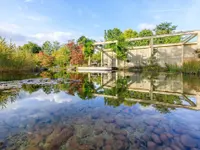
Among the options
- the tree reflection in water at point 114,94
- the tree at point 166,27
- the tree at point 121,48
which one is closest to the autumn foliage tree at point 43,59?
the tree at point 121,48

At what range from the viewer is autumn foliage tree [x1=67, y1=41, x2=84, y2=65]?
19.0m

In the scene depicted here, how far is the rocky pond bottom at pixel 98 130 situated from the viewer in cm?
118

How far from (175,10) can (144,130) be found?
49.5 ft

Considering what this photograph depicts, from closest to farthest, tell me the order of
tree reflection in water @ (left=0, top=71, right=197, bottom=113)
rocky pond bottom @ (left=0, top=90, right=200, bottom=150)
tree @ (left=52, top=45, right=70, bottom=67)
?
rocky pond bottom @ (left=0, top=90, right=200, bottom=150) → tree reflection in water @ (left=0, top=71, right=197, bottom=113) → tree @ (left=52, top=45, right=70, bottom=67)

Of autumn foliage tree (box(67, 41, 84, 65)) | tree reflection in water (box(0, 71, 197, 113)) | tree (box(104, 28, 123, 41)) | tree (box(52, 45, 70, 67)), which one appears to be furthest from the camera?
tree (box(104, 28, 123, 41))

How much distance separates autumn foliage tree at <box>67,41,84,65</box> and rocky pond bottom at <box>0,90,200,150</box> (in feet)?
56.4

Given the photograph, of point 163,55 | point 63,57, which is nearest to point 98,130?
point 163,55

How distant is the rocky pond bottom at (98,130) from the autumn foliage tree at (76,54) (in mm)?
17198

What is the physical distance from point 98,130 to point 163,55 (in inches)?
502

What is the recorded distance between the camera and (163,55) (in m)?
12.3

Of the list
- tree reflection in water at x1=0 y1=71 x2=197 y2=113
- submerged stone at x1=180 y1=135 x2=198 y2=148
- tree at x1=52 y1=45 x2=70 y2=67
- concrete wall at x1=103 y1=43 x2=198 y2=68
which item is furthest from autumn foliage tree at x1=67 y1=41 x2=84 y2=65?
submerged stone at x1=180 y1=135 x2=198 y2=148

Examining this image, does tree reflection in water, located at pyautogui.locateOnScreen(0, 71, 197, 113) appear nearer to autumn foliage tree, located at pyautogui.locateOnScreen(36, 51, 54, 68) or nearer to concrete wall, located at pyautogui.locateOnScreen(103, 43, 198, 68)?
concrete wall, located at pyautogui.locateOnScreen(103, 43, 198, 68)

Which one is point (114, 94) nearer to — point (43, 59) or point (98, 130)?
point (98, 130)

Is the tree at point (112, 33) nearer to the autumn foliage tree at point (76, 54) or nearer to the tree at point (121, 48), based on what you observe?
the autumn foliage tree at point (76, 54)
